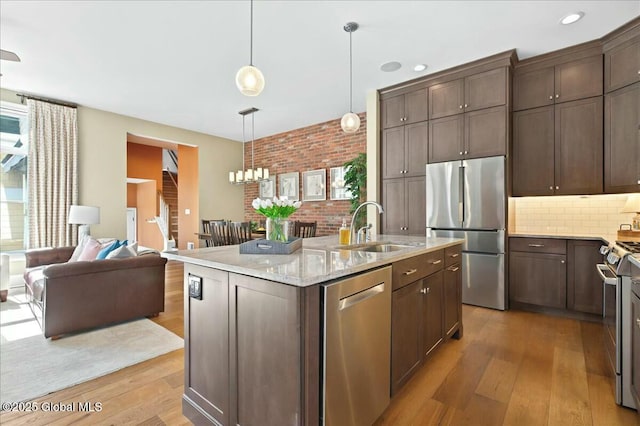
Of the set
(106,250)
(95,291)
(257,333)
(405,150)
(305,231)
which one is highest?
(405,150)

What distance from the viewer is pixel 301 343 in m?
1.17

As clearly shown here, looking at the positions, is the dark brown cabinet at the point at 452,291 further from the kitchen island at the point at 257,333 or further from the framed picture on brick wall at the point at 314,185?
the framed picture on brick wall at the point at 314,185

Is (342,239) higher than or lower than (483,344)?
higher

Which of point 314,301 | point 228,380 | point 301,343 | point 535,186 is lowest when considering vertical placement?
point 228,380

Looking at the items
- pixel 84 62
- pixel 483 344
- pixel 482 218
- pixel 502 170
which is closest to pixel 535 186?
pixel 502 170

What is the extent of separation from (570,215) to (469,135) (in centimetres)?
153

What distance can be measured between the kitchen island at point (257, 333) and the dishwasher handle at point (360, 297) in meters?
0.10

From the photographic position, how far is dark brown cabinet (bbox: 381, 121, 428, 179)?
4.13 m

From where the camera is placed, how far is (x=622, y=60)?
3.00 metres

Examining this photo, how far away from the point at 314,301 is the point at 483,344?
7.02 feet

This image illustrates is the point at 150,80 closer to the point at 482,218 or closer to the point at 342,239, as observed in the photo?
the point at 342,239

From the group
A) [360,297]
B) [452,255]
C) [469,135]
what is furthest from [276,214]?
[469,135]

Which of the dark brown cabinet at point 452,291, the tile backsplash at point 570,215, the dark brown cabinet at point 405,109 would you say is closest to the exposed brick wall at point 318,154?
the dark brown cabinet at point 405,109

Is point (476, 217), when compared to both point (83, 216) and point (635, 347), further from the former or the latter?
point (83, 216)
